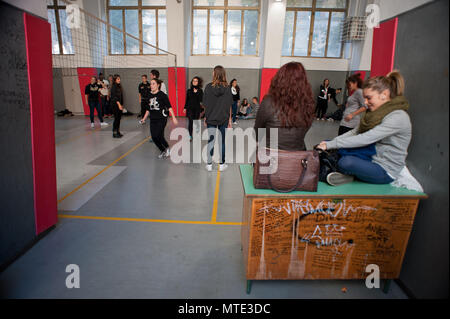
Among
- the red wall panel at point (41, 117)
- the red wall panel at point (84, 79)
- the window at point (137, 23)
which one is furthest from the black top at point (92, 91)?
the red wall panel at point (41, 117)

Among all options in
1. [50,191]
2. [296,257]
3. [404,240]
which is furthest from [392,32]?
[50,191]

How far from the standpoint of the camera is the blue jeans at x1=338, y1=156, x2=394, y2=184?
7.34 feet

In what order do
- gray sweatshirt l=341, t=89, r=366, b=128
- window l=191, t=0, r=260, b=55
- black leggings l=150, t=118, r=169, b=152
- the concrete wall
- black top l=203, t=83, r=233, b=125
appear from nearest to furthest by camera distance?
the concrete wall
gray sweatshirt l=341, t=89, r=366, b=128
black top l=203, t=83, r=233, b=125
black leggings l=150, t=118, r=169, b=152
window l=191, t=0, r=260, b=55

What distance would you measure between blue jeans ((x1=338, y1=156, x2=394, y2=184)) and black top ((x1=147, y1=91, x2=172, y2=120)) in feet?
→ 13.3

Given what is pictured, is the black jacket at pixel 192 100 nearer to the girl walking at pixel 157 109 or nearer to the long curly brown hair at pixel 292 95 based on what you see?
the girl walking at pixel 157 109

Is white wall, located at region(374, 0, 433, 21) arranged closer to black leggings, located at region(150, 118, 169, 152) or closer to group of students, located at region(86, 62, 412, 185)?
group of students, located at region(86, 62, 412, 185)

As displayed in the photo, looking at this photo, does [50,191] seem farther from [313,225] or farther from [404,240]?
[404,240]

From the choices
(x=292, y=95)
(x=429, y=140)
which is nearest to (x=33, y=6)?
(x=292, y=95)

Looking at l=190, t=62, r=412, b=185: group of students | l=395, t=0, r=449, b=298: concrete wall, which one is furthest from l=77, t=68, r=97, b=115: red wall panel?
l=395, t=0, r=449, b=298: concrete wall

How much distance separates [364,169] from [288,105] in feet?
2.71

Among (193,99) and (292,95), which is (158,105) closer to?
(193,99)

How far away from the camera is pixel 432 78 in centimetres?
208

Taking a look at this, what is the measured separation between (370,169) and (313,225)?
68 cm

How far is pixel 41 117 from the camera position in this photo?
281cm
